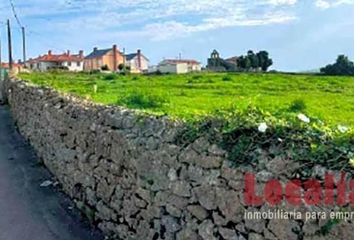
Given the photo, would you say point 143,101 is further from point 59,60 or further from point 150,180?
point 59,60

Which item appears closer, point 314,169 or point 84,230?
point 314,169

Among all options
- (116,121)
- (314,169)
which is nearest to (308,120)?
(314,169)

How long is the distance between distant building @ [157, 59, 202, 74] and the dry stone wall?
188ft

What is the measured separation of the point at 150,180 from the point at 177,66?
6571 centimetres

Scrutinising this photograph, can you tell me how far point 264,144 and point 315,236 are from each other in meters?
0.84

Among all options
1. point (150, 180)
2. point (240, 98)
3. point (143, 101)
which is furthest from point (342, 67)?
point (150, 180)

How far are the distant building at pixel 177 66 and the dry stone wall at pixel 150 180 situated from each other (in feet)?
188

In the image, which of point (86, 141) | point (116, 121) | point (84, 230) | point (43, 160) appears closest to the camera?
point (116, 121)

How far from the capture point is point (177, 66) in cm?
7125

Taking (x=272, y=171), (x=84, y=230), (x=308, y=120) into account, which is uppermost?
(x=308, y=120)

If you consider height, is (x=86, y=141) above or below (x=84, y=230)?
above

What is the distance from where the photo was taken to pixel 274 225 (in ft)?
13.6

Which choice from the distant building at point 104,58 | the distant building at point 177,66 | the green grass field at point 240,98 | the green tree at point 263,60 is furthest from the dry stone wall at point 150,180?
the distant building at point 104,58

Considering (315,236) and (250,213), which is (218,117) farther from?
(315,236)
